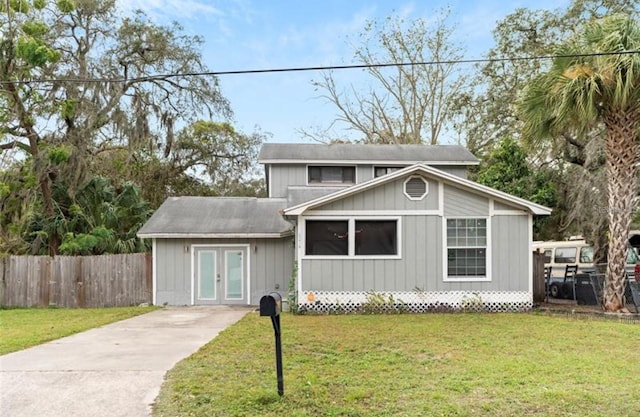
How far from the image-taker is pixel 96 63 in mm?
19062

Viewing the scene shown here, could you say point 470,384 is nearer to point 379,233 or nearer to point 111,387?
point 111,387

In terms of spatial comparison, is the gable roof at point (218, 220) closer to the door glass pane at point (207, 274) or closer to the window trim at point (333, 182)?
the door glass pane at point (207, 274)

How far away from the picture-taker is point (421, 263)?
11719 mm

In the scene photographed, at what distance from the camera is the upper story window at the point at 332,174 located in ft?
56.0

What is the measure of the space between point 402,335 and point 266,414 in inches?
178

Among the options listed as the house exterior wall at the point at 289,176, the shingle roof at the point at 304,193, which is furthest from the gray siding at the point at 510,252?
the house exterior wall at the point at 289,176

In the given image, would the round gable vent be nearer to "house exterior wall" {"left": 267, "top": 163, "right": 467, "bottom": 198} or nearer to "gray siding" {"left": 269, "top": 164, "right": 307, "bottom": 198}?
"house exterior wall" {"left": 267, "top": 163, "right": 467, "bottom": 198}

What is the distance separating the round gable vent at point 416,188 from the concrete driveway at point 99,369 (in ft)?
18.5

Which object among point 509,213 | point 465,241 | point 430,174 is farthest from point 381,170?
point 509,213

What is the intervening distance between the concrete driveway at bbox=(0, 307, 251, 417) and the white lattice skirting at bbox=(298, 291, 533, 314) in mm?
2691

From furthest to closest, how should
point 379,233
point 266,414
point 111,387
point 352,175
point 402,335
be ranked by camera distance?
1. point 352,175
2. point 379,233
3. point 402,335
4. point 111,387
5. point 266,414

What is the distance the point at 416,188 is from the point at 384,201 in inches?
36.2

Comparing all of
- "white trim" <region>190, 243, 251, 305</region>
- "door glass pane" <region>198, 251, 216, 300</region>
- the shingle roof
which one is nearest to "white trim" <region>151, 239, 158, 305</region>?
"white trim" <region>190, 243, 251, 305</region>

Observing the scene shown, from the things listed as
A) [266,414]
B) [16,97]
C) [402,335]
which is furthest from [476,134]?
[266,414]
